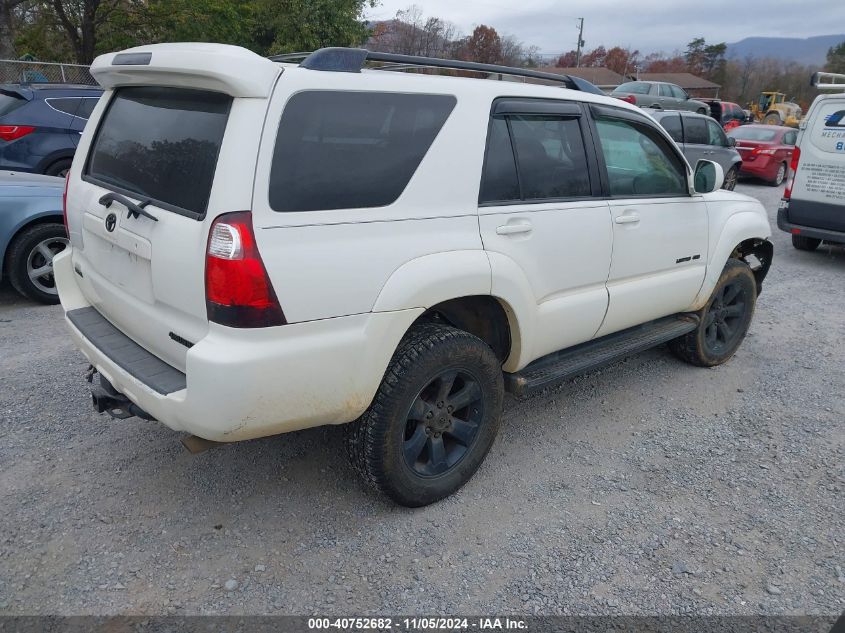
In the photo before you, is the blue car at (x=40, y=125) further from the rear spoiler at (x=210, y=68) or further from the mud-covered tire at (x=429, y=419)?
the mud-covered tire at (x=429, y=419)

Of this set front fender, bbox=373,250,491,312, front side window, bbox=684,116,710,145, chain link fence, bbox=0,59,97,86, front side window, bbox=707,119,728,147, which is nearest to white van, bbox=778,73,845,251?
front side window, bbox=684,116,710,145

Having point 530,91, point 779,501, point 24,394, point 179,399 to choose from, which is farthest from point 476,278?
point 24,394

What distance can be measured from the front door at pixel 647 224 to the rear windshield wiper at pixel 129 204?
238 centimetres

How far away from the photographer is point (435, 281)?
2691mm

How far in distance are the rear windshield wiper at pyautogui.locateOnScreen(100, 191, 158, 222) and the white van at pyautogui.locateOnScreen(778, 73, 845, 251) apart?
28.0ft

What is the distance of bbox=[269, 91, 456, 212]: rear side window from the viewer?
2.38m

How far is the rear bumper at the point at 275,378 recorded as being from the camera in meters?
2.30

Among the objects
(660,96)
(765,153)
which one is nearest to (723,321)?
(765,153)

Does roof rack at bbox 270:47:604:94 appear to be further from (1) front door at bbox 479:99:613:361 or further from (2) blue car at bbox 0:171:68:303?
(2) blue car at bbox 0:171:68:303

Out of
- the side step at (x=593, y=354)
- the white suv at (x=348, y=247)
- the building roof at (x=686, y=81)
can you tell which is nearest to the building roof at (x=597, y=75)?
the building roof at (x=686, y=81)

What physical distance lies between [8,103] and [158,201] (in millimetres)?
6906

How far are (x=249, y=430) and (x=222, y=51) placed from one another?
4.61 feet

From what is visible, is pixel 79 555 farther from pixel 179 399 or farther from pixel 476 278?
pixel 476 278

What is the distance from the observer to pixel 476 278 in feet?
9.33
